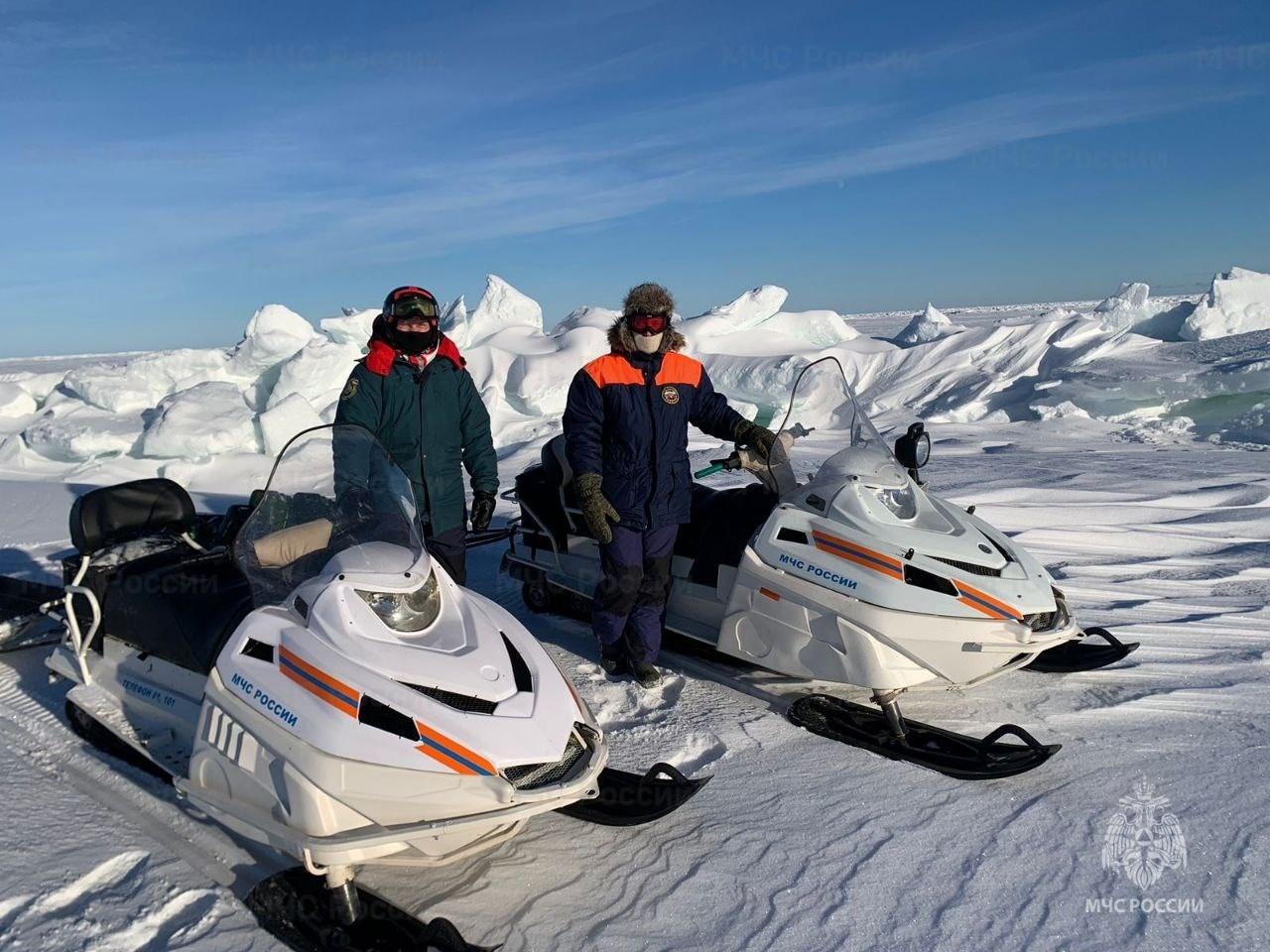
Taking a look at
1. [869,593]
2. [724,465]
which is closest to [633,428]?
[724,465]

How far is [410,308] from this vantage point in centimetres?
362

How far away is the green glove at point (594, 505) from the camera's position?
11.4 ft

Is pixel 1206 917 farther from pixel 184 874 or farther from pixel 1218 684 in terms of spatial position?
pixel 184 874

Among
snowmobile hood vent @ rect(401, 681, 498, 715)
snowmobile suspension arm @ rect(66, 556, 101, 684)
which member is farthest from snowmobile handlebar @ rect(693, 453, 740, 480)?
snowmobile suspension arm @ rect(66, 556, 101, 684)

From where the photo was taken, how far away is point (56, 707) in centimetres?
342

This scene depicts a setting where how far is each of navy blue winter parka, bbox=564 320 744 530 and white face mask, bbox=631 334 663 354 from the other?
0.07 ft

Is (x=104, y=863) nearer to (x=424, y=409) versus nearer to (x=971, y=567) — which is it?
(x=424, y=409)

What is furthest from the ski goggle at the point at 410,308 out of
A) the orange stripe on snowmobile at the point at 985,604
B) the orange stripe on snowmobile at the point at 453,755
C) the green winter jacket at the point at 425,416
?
the orange stripe on snowmobile at the point at 985,604

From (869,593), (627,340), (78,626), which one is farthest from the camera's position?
(627,340)

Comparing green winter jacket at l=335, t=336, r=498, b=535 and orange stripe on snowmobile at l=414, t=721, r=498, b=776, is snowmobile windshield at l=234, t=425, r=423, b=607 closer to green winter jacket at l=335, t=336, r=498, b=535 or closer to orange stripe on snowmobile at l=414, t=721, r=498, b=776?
orange stripe on snowmobile at l=414, t=721, r=498, b=776

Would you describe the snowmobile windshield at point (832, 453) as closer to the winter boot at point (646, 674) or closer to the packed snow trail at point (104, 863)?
the winter boot at point (646, 674)

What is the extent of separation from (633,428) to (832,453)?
0.84 meters

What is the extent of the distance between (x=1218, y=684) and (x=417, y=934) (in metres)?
3.03

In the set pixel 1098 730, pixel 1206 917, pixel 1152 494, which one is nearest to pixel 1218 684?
pixel 1098 730
